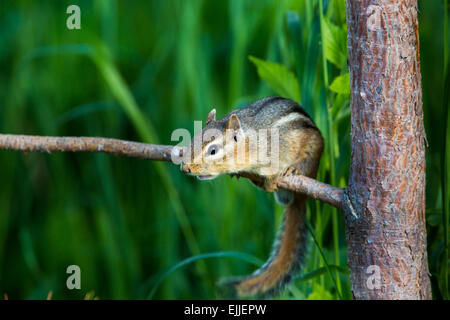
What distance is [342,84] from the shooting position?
1.21 metres

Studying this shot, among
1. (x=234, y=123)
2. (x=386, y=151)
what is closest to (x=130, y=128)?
(x=234, y=123)

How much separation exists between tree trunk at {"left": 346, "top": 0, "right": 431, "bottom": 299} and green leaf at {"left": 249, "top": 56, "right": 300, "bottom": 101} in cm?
35

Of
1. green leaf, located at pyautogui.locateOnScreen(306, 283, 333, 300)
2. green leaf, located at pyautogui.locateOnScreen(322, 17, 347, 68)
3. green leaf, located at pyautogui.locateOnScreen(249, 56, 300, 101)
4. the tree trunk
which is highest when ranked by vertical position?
green leaf, located at pyautogui.locateOnScreen(322, 17, 347, 68)

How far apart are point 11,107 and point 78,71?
0.41 metres

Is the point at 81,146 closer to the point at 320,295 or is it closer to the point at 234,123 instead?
the point at 234,123

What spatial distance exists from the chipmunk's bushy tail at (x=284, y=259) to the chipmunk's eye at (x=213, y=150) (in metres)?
0.30

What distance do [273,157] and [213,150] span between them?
0.18 metres

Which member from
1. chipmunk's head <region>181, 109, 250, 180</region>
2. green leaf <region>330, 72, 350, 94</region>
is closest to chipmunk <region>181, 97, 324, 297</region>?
chipmunk's head <region>181, 109, 250, 180</region>

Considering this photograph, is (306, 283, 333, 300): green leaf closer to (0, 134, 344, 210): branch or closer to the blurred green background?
(0, 134, 344, 210): branch

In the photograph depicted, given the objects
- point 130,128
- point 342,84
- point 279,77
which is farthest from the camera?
point 130,128

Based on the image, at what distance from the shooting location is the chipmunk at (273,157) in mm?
1468

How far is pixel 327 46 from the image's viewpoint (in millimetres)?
1293

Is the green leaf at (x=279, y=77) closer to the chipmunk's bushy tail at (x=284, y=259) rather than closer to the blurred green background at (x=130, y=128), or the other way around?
the chipmunk's bushy tail at (x=284, y=259)

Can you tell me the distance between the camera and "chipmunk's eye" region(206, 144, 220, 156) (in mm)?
1416
